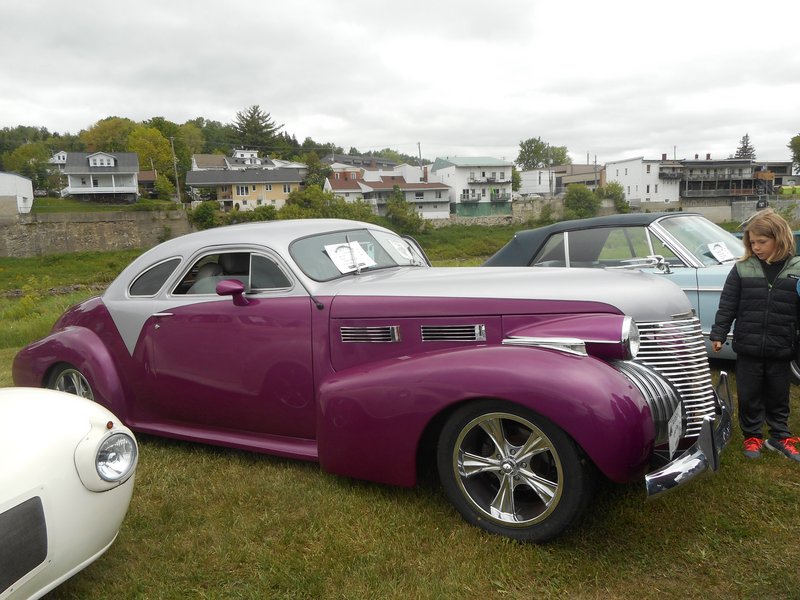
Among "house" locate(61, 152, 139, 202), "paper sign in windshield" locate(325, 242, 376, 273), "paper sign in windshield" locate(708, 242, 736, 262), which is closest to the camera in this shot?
"paper sign in windshield" locate(325, 242, 376, 273)

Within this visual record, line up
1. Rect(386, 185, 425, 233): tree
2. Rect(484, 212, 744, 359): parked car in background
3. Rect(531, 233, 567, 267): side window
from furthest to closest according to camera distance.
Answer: Rect(386, 185, 425, 233): tree, Rect(531, 233, 567, 267): side window, Rect(484, 212, 744, 359): parked car in background

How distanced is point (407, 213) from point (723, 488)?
61246 millimetres

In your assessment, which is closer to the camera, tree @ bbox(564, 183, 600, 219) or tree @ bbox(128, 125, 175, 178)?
tree @ bbox(564, 183, 600, 219)

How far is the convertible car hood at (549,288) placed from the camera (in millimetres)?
3408

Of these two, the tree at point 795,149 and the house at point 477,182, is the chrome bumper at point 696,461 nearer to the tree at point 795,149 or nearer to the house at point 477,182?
the house at point 477,182

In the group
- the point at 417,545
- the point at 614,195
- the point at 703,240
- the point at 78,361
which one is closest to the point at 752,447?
the point at 417,545

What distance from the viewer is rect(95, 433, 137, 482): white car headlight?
2.62m

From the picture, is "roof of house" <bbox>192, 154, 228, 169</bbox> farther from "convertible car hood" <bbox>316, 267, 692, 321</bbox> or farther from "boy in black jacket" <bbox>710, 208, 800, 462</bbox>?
"boy in black jacket" <bbox>710, 208, 800, 462</bbox>

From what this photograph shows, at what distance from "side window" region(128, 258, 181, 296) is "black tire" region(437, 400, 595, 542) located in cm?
261

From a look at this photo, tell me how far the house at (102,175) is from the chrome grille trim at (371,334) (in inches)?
3029

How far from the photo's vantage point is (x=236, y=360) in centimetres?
414

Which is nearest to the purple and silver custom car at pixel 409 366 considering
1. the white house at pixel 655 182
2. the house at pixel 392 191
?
the house at pixel 392 191

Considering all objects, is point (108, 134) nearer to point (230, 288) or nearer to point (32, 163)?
point (32, 163)

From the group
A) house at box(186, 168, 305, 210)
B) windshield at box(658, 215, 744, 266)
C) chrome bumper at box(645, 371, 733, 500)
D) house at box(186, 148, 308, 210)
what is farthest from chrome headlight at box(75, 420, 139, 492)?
house at box(186, 168, 305, 210)
